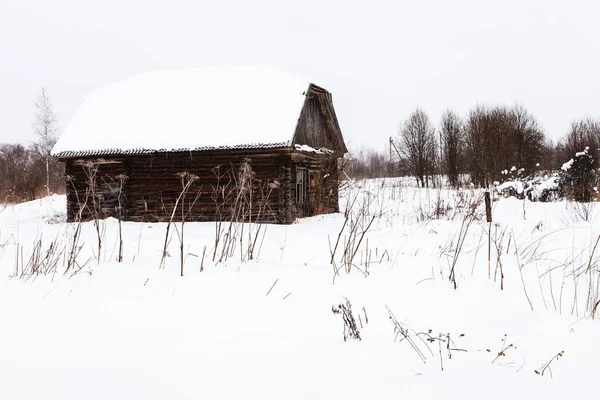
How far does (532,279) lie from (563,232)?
4.67 metres

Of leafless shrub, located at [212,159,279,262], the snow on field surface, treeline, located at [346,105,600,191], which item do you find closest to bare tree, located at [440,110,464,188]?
treeline, located at [346,105,600,191]

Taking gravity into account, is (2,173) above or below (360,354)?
above

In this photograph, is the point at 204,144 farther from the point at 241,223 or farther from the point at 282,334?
the point at 282,334

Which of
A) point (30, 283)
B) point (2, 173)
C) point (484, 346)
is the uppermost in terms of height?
point (2, 173)

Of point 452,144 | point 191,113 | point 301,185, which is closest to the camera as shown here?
point 191,113

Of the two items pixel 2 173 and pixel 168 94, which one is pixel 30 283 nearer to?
pixel 168 94

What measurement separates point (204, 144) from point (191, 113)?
175cm

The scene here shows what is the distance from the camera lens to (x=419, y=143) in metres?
36.1

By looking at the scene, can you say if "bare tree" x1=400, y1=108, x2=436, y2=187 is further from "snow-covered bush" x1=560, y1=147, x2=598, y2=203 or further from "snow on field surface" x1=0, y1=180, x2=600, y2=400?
"snow on field surface" x1=0, y1=180, x2=600, y2=400

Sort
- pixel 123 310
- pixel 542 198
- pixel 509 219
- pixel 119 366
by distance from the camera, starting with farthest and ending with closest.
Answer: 1. pixel 542 198
2. pixel 509 219
3. pixel 123 310
4. pixel 119 366

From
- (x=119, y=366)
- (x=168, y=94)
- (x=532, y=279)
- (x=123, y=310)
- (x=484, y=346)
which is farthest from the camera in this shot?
(x=168, y=94)

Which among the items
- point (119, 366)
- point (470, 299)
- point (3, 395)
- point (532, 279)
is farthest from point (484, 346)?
point (3, 395)

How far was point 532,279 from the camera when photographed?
4117 millimetres

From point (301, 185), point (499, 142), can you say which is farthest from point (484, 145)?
point (301, 185)
